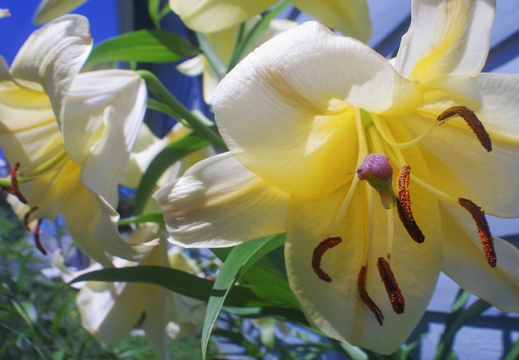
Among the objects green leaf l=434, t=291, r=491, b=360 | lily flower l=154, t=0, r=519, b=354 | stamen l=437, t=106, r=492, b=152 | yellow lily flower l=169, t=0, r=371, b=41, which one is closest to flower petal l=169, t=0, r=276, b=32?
yellow lily flower l=169, t=0, r=371, b=41

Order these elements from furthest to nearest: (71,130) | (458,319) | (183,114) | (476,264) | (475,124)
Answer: (458,319) < (183,114) < (71,130) < (476,264) < (475,124)

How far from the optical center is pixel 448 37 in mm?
412

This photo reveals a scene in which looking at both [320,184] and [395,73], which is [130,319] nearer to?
[320,184]

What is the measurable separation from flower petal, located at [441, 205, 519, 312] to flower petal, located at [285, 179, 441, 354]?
0.02 meters

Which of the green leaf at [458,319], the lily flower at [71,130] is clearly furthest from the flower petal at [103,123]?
the green leaf at [458,319]

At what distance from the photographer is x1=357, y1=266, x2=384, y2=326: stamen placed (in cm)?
Answer: 46

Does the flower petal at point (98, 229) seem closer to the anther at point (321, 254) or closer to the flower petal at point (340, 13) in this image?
the anther at point (321, 254)

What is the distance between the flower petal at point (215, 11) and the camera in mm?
672

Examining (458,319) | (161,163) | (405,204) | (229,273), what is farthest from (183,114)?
(458,319)

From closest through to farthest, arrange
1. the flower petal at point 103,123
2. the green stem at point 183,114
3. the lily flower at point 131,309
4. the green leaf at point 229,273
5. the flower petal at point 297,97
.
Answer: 1. the flower petal at point 297,97
2. the green leaf at point 229,273
3. the flower petal at point 103,123
4. the green stem at point 183,114
5. the lily flower at point 131,309

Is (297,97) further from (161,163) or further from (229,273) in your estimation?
(161,163)

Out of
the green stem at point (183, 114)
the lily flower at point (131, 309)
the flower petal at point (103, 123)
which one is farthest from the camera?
the lily flower at point (131, 309)

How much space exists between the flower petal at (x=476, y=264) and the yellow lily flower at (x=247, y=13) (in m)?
0.29

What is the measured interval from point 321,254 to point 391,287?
0.07 metres
